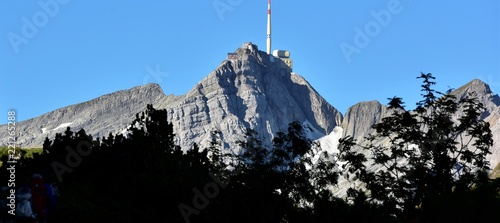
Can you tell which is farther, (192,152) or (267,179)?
(192,152)

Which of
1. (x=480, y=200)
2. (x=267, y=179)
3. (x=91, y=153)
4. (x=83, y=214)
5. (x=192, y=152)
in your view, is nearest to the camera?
(x=83, y=214)

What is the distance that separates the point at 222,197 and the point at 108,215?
614 centimetres

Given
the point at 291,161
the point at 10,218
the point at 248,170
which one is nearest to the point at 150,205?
the point at 10,218

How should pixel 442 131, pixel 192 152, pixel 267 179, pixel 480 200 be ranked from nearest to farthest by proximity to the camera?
pixel 480 200 < pixel 442 131 < pixel 267 179 < pixel 192 152

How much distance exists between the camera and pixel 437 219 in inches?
1190

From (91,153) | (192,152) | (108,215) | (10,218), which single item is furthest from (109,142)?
(10,218)

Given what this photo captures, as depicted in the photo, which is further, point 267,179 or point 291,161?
point 291,161

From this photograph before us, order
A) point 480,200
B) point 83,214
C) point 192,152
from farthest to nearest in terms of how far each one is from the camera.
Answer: point 192,152
point 480,200
point 83,214

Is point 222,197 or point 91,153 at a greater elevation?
point 91,153

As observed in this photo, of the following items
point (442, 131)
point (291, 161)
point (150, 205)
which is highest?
point (291, 161)

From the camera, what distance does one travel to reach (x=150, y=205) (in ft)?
94.4

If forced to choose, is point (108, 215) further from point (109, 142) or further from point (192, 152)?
point (192, 152)

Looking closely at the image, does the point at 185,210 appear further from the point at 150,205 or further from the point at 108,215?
the point at 108,215

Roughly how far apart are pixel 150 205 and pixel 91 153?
5.51 m
